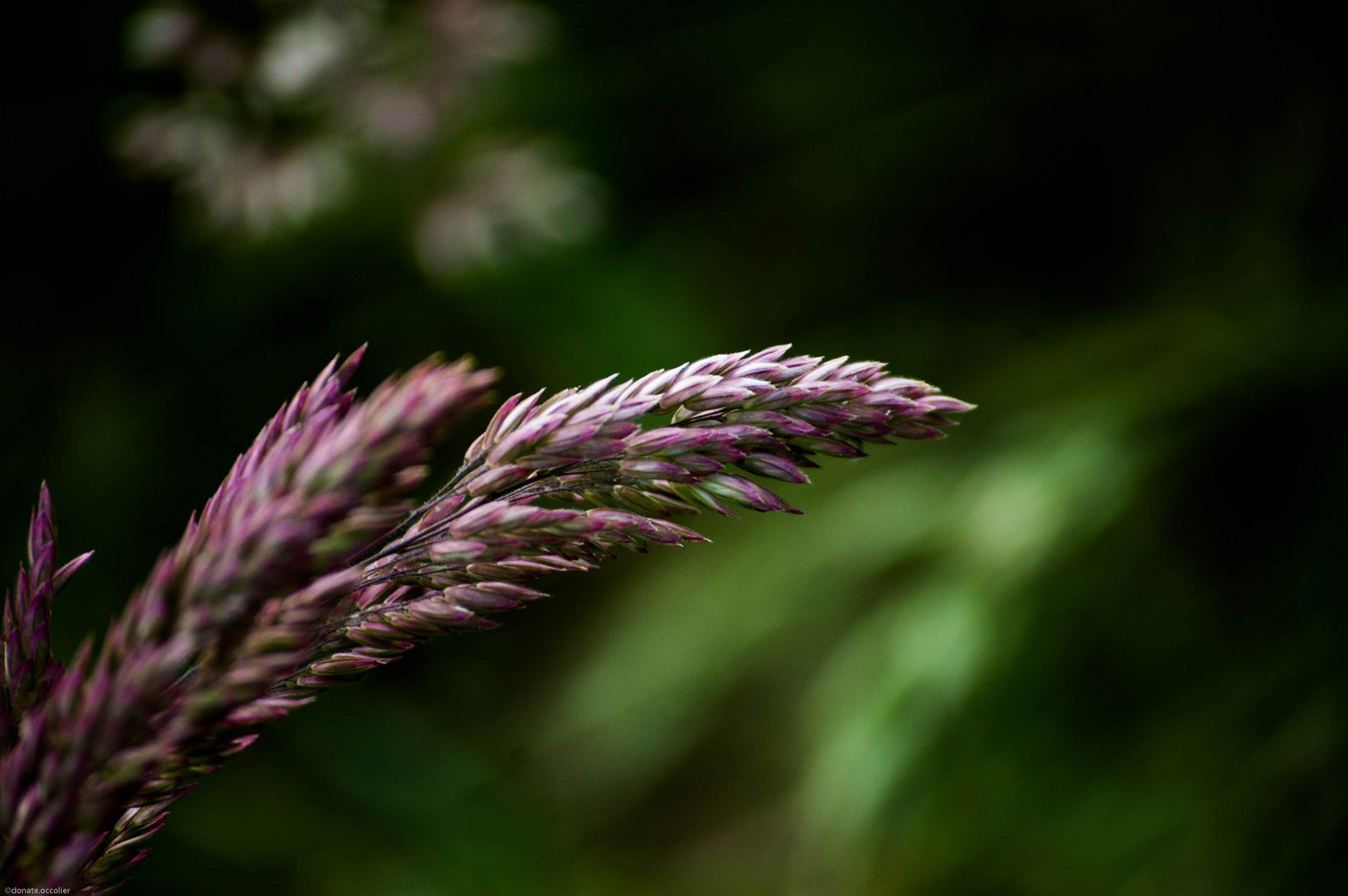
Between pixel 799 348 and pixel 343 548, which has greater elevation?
pixel 799 348

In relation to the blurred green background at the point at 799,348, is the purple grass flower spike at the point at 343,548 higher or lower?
lower

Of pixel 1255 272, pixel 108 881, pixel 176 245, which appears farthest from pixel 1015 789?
pixel 176 245

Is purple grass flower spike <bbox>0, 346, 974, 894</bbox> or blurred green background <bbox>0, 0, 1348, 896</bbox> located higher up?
blurred green background <bbox>0, 0, 1348, 896</bbox>

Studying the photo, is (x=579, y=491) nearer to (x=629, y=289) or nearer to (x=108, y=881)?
(x=108, y=881)

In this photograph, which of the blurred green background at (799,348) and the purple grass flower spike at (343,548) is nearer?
the purple grass flower spike at (343,548)

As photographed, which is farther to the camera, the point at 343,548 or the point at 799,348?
the point at 799,348
